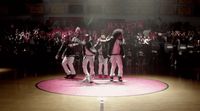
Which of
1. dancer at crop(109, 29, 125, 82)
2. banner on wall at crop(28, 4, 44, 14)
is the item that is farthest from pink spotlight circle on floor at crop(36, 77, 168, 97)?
banner on wall at crop(28, 4, 44, 14)

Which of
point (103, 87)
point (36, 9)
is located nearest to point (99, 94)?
point (103, 87)

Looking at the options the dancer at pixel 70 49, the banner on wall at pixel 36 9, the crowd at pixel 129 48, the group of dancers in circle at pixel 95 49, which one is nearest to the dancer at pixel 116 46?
the group of dancers in circle at pixel 95 49

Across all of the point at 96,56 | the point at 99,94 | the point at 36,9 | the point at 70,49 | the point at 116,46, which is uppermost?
the point at 36,9

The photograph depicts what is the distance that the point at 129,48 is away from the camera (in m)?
20.2

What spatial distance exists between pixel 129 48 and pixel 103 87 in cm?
836

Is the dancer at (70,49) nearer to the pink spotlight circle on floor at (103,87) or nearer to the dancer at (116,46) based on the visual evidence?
the pink spotlight circle on floor at (103,87)

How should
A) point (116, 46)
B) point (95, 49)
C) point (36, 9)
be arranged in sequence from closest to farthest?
1. point (116, 46)
2. point (95, 49)
3. point (36, 9)

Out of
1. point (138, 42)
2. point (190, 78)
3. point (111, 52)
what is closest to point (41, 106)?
point (111, 52)

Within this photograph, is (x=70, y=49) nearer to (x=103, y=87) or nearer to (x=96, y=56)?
(x=103, y=87)

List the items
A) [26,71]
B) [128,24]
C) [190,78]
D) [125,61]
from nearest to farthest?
[190,78]
[26,71]
[125,61]
[128,24]

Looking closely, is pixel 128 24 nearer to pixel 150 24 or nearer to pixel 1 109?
pixel 150 24

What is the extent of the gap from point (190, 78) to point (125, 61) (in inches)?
230

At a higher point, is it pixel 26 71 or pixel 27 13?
pixel 27 13

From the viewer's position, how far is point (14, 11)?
3075 centimetres
